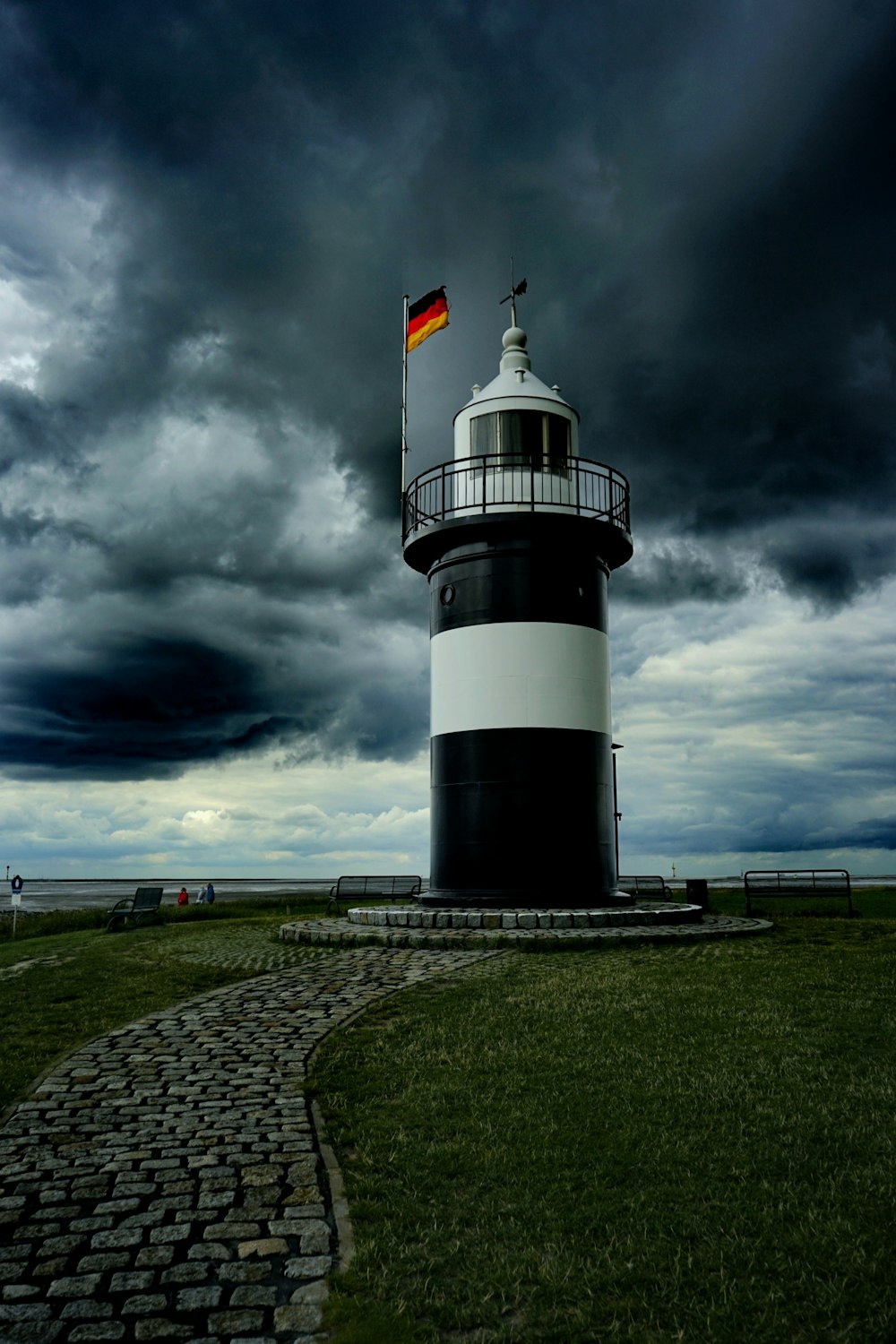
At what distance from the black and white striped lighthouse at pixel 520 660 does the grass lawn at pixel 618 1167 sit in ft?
23.8

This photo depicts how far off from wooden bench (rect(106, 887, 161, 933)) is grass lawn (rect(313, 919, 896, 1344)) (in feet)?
53.1

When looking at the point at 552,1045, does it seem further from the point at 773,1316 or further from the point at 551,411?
the point at 551,411

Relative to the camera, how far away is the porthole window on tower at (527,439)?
18.5 meters

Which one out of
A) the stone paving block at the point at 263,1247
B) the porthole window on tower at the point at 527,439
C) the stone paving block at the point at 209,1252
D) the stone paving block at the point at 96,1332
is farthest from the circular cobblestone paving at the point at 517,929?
the stone paving block at the point at 96,1332

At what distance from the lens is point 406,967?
12695mm

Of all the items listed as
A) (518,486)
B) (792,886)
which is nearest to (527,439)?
(518,486)

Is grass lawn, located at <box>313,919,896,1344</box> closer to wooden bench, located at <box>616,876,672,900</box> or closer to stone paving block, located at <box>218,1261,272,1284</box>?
stone paving block, located at <box>218,1261,272,1284</box>

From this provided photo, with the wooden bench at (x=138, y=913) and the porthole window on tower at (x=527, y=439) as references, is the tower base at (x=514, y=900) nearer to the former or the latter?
the porthole window on tower at (x=527, y=439)

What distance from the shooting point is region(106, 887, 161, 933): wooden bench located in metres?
24.2

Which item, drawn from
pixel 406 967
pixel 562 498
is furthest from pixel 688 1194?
pixel 562 498

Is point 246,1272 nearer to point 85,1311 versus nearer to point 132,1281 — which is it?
point 132,1281

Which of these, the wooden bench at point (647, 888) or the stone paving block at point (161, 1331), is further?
the wooden bench at point (647, 888)

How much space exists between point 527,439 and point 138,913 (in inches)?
619

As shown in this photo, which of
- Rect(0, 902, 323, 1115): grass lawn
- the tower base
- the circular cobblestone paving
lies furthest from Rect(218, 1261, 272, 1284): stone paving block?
the tower base
